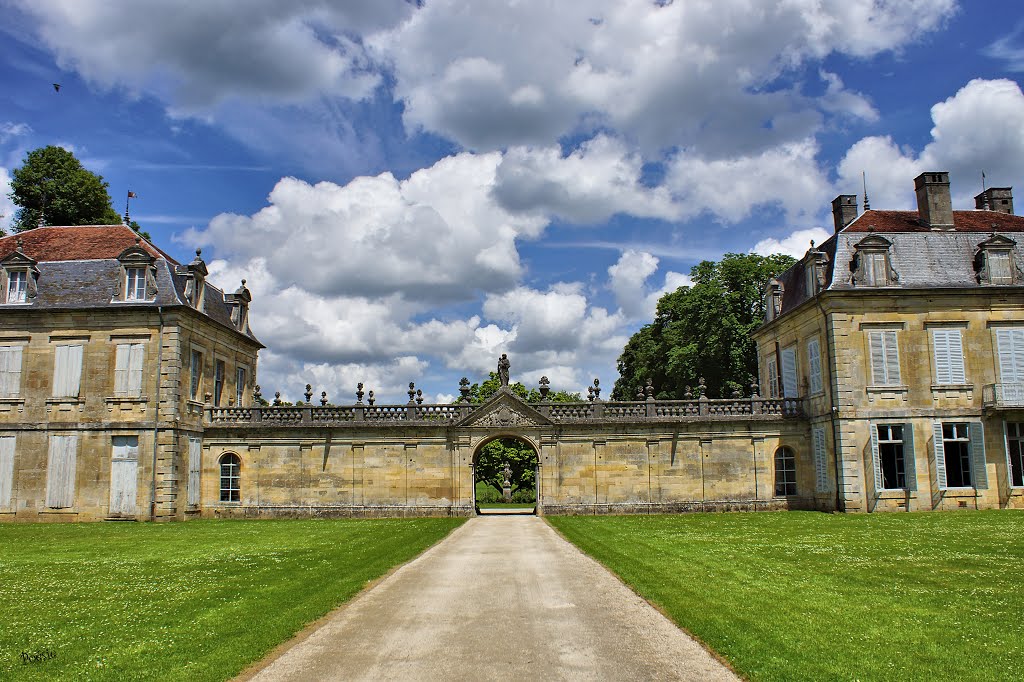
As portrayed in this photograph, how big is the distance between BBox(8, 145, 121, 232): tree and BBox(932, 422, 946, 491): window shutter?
128 ft

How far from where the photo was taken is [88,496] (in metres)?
27.8

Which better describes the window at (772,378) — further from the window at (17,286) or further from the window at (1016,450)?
the window at (17,286)

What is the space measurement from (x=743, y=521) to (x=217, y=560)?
1557 cm

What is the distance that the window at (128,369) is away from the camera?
28250mm

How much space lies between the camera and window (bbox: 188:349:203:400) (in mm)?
29703

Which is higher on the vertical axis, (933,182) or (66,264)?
(933,182)

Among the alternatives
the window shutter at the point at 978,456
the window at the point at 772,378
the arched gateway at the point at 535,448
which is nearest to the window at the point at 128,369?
the arched gateway at the point at 535,448

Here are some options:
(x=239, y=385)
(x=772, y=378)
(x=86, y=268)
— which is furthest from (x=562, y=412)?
(x=86, y=268)

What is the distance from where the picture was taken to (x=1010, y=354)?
1096 inches

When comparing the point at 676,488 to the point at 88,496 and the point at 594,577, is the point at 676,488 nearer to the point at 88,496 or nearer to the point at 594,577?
the point at 594,577

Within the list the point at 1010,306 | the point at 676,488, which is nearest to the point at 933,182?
the point at 1010,306

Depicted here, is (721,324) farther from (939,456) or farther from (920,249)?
(939,456)

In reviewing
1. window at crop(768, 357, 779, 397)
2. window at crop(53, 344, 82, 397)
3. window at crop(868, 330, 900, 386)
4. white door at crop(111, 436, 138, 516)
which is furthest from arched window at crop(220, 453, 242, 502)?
window at crop(868, 330, 900, 386)

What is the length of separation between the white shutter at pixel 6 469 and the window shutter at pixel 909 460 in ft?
106
